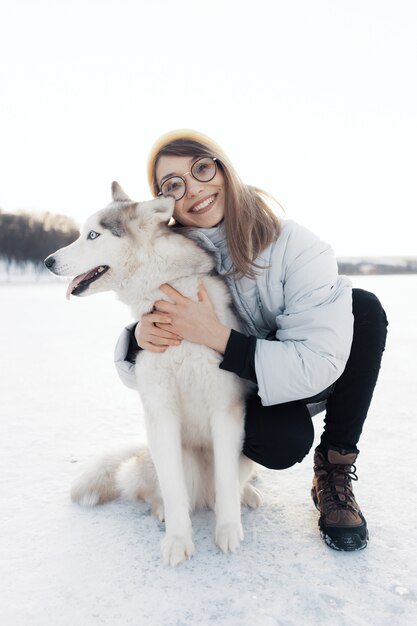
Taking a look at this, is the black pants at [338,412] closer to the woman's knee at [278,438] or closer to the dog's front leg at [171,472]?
the woman's knee at [278,438]

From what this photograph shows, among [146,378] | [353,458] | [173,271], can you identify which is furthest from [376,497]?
[173,271]

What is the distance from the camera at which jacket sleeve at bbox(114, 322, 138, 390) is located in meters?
1.89

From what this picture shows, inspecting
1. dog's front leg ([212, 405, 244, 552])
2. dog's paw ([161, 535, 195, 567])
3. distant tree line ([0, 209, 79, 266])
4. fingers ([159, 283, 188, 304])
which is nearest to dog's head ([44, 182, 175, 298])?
fingers ([159, 283, 188, 304])

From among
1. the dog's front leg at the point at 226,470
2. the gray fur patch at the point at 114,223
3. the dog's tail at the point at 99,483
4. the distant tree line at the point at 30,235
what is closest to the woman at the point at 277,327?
the dog's front leg at the point at 226,470

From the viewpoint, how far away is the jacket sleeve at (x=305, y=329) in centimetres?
158

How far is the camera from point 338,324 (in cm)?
162

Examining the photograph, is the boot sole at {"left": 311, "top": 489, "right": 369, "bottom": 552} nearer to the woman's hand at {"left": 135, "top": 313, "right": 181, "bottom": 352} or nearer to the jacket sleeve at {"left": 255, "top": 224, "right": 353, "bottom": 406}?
the jacket sleeve at {"left": 255, "top": 224, "right": 353, "bottom": 406}

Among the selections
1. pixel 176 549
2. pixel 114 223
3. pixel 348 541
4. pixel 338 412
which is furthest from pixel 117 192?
pixel 348 541

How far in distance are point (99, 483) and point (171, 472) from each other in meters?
0.43

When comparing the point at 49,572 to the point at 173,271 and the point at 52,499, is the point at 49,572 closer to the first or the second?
the point at 52,499

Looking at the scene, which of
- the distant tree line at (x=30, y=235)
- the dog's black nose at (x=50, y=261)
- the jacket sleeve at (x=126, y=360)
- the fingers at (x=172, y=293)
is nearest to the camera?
the fingers at (x=172, y=293)

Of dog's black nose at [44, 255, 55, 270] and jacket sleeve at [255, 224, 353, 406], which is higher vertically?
dog's black nose at [44, 255, 55, 270]

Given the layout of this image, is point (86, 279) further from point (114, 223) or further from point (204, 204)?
point (204, 204)

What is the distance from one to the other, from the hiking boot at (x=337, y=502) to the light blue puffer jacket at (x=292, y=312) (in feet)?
1.17
